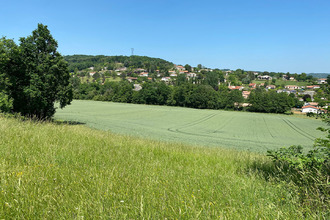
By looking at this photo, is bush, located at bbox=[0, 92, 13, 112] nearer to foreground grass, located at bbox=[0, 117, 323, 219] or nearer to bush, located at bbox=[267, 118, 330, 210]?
foreground grass, located at bbox=[0, 117, 323, 219]

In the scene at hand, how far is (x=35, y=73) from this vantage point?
25.2 m

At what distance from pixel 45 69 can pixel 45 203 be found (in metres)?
28.3

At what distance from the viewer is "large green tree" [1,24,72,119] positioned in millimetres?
24125

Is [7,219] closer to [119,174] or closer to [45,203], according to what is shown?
[45,203]

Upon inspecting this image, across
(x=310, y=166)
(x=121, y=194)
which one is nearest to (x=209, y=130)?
(x=310, y=166)

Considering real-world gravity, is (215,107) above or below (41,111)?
below

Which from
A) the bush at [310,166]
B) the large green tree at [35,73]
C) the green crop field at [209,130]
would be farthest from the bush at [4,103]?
the bush at [310,166]

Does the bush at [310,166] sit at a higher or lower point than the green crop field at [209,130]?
higher

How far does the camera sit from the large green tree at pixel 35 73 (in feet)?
79.2

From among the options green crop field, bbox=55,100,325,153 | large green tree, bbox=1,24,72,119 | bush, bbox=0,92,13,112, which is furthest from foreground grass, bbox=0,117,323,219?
large green tree, bbox=1,24,72,119

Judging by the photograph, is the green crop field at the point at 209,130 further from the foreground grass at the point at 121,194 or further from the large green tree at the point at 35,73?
the foreground grass at the point at 121,194

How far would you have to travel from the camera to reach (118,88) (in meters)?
128

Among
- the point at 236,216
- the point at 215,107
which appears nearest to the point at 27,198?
the point at 236,216

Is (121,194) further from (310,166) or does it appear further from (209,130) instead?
(209,130)
